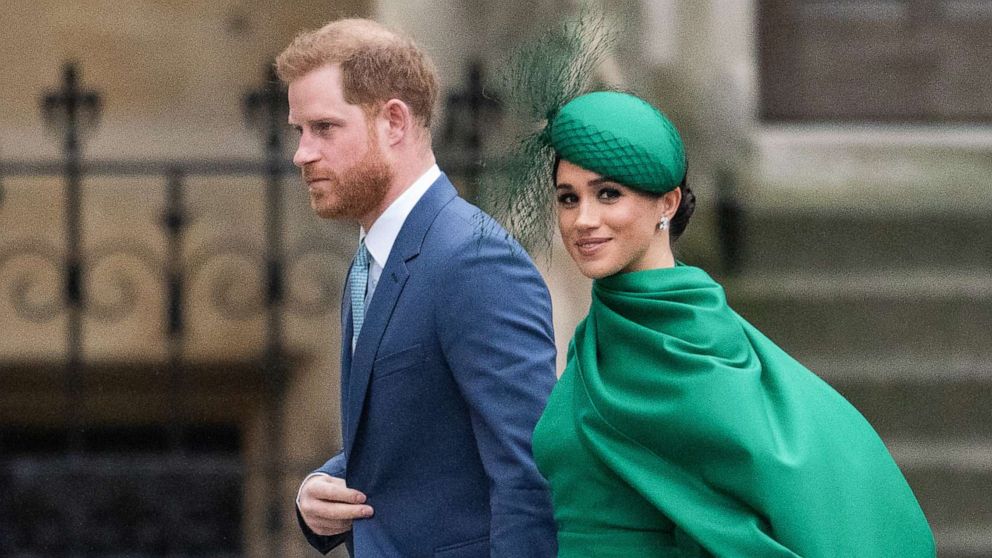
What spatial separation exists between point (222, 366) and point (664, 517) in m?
→ 4.32

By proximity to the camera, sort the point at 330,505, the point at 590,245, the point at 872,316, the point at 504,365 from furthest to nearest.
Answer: the point at 872,316 < the point at 330,505 < the point at 504,365 < the point at 590,245

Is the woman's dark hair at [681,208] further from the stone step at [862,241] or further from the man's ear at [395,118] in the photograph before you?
the stone step at [862,241]

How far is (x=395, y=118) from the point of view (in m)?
3.03

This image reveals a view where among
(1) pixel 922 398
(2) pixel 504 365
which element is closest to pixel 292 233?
(1) pixel 922 398

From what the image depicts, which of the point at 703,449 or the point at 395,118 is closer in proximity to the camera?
the point at 703,449

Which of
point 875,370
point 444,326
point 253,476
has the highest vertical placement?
point 444,326

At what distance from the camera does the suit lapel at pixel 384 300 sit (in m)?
3.02

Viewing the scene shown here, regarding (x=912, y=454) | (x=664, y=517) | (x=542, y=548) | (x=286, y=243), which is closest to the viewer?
(x=664, y=517)

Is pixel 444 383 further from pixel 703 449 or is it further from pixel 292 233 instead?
pixel 292 233

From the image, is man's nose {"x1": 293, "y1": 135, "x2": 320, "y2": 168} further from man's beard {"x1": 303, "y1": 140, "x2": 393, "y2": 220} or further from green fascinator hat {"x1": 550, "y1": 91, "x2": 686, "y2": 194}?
green fascinator hat {"x1": 550, "y1": 91, "x2": 686, "y2": 194}

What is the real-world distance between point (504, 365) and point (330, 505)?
43 cm

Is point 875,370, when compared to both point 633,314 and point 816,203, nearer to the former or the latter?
point 816,203

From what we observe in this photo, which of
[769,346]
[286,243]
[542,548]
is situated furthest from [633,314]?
[286,243]

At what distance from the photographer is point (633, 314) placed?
2.59 m
